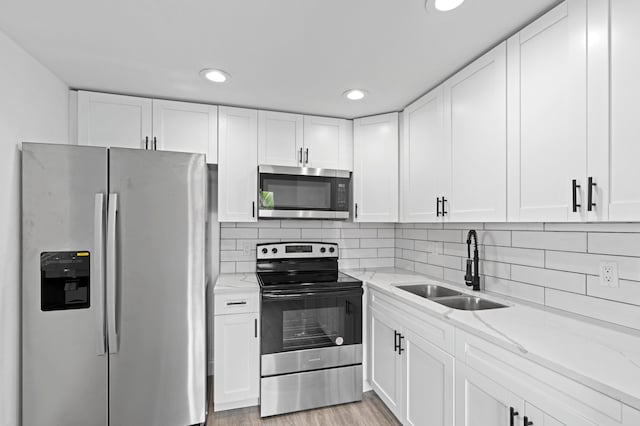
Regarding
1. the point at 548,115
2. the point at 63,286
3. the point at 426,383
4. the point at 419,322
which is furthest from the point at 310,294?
the point at 548,115

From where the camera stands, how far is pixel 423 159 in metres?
2.36

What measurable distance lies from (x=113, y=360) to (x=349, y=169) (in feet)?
7.28

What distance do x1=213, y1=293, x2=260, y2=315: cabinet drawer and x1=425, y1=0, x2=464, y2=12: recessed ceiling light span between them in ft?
6.67

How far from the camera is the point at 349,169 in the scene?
9.41 ft

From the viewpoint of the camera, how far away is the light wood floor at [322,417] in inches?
85.7

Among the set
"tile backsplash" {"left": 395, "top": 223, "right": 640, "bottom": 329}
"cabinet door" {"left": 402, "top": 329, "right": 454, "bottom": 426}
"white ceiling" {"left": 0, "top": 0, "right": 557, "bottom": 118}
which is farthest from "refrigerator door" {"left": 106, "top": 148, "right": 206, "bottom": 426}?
"tile backsplash" {"left": 395, "top": 223, "right": 640, "bottom": 329}

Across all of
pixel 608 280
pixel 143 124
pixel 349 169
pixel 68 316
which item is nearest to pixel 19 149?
pixel 143 124

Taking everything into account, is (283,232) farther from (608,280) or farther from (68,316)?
(608,280)

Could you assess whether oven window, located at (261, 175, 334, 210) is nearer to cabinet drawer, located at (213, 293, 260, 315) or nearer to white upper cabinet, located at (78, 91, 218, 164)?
white upper cabinet, located at (78, 91, 218, 164)

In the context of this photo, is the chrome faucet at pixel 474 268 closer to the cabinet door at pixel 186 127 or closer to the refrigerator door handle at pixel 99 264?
the cabinet door at pixel 186 127

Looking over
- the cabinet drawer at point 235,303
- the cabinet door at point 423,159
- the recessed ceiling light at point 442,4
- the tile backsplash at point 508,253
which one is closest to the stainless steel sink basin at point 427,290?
the tile backsplash at point 508,253

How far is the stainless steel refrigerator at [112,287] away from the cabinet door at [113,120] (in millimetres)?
523

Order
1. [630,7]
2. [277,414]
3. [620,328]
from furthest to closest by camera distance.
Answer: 1. [277,414]
2. [620,328]
3. [630,7]

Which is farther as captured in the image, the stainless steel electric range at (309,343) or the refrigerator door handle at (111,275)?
the stainless steel electric range at (309,343)
